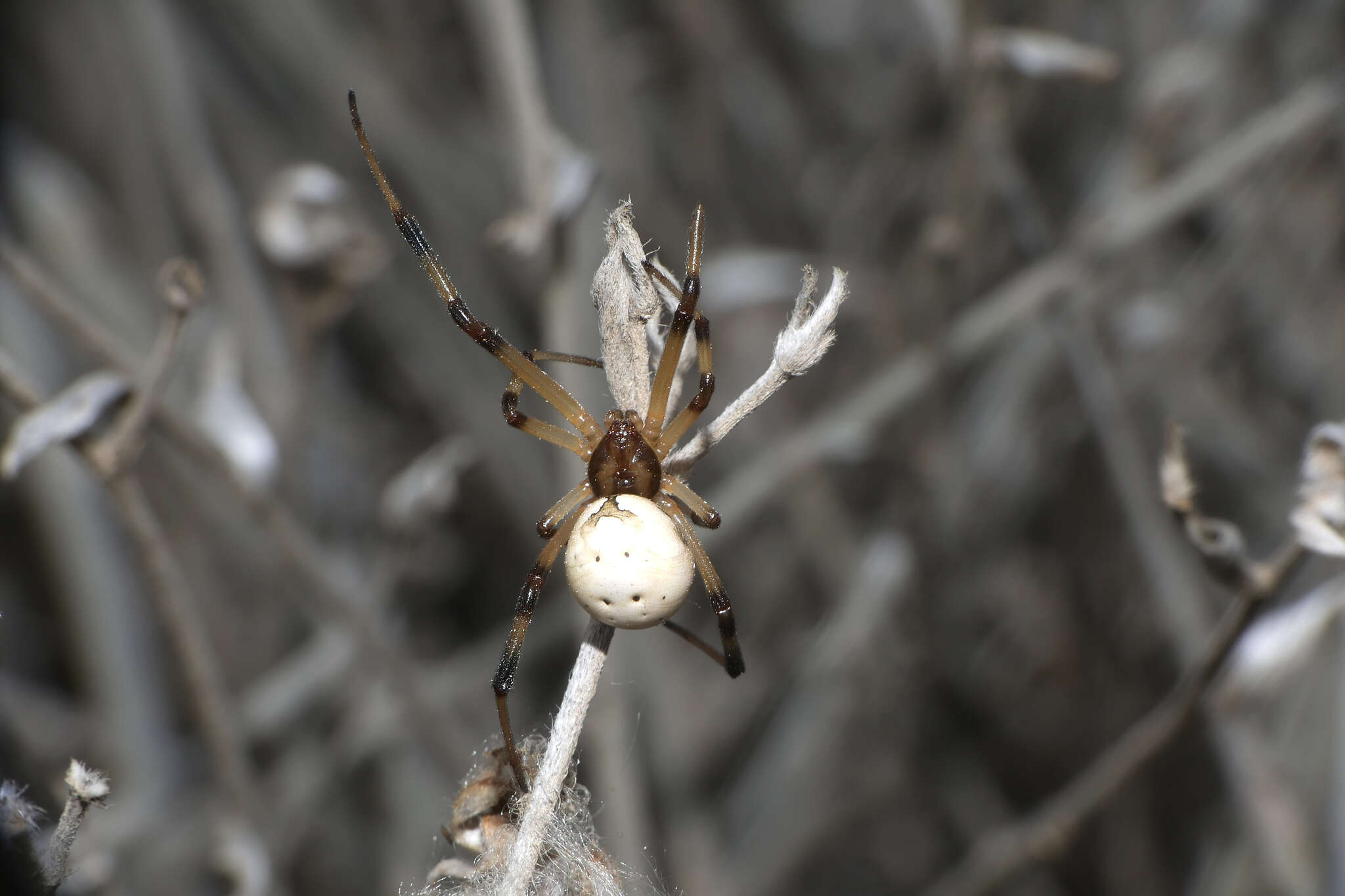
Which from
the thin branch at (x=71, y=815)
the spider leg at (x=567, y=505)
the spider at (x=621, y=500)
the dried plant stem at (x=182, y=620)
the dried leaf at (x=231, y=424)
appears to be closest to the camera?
the thin branch at (x=71, y=815)

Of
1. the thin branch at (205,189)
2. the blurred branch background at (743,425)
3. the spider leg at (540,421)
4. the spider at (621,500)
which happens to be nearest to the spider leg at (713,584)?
the spider at (621,500)

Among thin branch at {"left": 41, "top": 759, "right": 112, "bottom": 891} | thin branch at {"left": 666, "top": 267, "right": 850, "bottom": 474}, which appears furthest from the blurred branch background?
thin branch at {"left": 41, "top": 759, "right": 112, "bottom": 891}

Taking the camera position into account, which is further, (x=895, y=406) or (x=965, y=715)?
(x=965, y=715)

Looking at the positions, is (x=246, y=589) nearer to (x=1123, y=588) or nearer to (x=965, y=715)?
(x=965, y=715)

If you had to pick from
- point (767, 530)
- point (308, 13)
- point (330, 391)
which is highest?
point (308, 13)

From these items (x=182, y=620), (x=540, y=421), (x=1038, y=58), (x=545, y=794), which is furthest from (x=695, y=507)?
(x=1038, y=58)

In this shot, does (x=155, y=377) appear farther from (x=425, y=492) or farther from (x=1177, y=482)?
(x=1177, y=482)

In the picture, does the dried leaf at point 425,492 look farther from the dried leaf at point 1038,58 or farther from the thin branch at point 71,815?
the dried leaf at point 1038,58

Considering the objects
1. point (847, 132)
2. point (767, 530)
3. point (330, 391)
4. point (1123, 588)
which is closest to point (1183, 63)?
point (847, 132)
